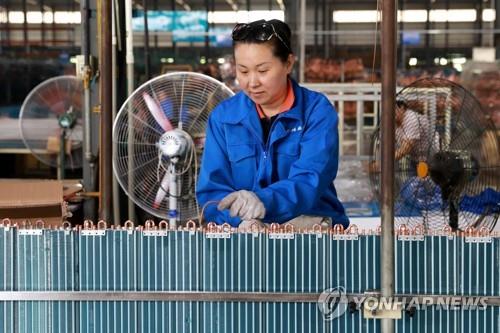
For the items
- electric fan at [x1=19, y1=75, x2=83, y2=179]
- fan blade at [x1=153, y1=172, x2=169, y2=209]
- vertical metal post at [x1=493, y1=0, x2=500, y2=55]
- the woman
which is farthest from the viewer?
vertical metal post at [x1=493, y1=0, x2=500, y2=55]

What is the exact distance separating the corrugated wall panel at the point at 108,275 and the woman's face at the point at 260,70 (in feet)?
2.32

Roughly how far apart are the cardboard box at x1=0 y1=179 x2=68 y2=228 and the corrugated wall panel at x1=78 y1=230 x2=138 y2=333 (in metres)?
0.99

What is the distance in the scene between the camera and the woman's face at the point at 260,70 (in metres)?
3.06

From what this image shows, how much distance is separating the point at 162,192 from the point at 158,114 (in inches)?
16.5

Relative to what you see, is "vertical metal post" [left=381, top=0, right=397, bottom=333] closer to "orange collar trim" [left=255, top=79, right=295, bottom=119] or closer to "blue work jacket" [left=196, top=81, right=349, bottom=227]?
"blue work jacket" [left=196, top=81, right=349, bottom=227]

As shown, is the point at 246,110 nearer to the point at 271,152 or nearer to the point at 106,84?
the point at 271,152

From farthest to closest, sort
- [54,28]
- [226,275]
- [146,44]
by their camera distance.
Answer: [54,28], [146,44], [226,275]

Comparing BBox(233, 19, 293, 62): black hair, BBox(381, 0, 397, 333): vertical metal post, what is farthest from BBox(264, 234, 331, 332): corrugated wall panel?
BBox(233, 19, 293, 62): black hair

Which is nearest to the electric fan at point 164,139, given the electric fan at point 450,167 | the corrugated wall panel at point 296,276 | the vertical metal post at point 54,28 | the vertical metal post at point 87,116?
the vertical metal post at point 87,116

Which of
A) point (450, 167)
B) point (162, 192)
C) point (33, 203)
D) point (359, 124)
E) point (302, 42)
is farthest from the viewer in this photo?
point (302, 42)

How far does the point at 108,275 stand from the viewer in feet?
8.86

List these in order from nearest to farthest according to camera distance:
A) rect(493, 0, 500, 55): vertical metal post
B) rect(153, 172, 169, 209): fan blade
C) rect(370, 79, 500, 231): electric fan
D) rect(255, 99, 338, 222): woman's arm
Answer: rect(255, 99, 338, 222): woman's arm < rect(370, 79, 500, 231): electric fan < rect(153, 172, 169, 209): fan blade < rect(493, 0, 500, 55): vertical metal post

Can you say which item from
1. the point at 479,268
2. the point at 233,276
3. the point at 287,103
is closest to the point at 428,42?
the point at 287,103

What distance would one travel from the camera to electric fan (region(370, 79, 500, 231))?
4695 mm
